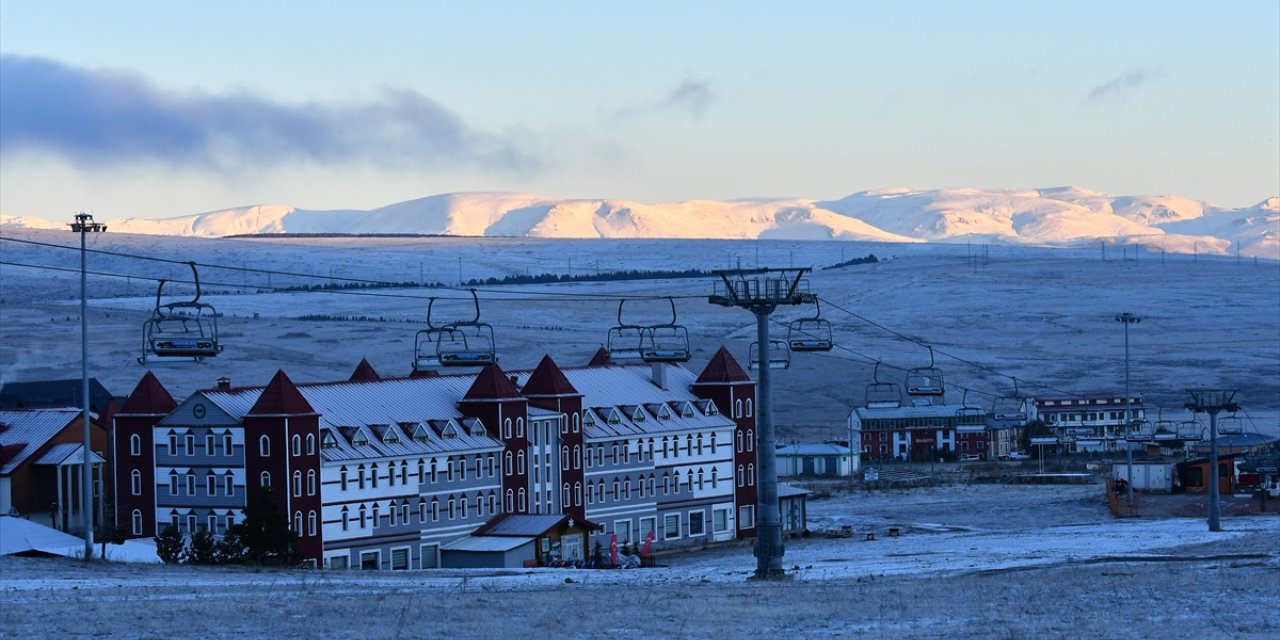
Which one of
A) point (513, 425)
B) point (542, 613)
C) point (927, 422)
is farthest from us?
point (927, 422)

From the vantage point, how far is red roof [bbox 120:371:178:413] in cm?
8212

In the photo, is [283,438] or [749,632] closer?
[749,632]

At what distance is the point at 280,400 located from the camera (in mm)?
76688

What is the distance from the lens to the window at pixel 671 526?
9550 centimetres

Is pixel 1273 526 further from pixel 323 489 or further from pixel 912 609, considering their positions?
pixel 912 609

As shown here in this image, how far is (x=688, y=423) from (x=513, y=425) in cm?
1275

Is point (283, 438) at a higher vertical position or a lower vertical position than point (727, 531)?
higher

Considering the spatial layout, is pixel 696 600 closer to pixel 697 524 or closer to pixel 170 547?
pixel 170 547

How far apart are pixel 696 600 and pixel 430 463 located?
43.4 meters

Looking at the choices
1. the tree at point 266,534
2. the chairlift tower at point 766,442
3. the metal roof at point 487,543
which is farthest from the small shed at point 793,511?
the chairlift tower at point 766,442

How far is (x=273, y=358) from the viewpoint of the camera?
→ 180 metres

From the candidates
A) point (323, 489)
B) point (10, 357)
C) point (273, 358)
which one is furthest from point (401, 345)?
point (323, 489)

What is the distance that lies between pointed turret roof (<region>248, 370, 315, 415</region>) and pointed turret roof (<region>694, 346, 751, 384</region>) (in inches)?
1140

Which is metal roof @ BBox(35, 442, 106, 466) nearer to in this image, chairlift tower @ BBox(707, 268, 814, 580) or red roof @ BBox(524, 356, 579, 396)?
red roof @ BBox(524, 356, 579, 396)
